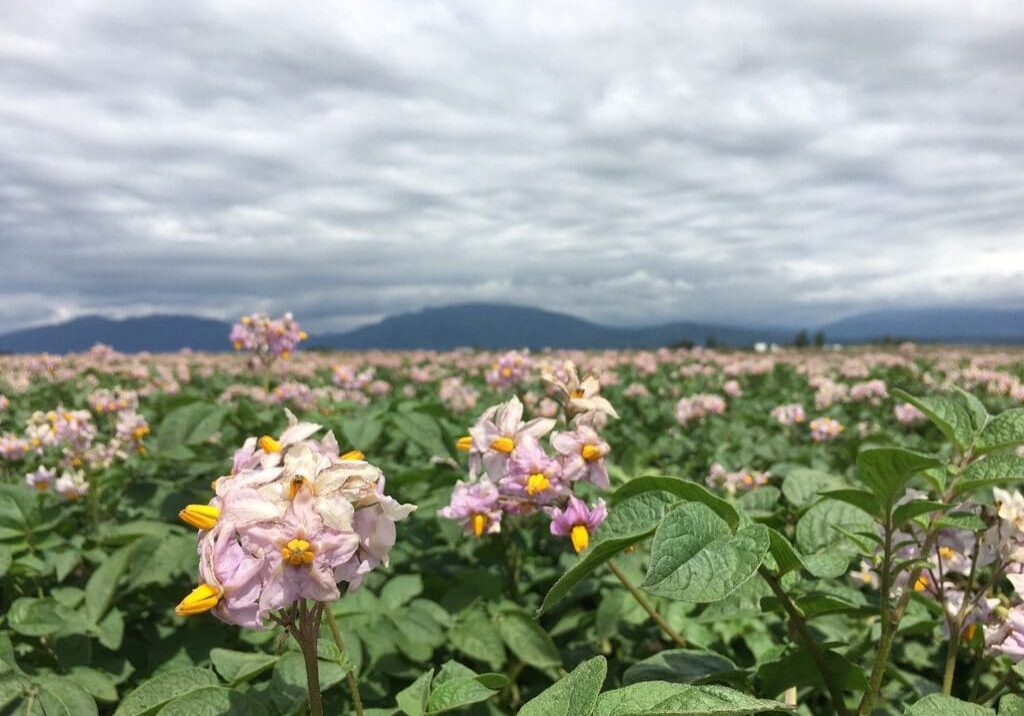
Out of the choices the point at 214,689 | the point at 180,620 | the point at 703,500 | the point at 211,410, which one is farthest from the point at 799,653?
the point at 211,410

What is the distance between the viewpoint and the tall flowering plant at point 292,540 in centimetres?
120

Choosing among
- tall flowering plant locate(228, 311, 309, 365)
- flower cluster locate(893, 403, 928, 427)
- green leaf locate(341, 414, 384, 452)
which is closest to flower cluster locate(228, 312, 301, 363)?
tall flowering plant locate(228, 311, 309, 365)

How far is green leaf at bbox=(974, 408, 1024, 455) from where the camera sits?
155cm

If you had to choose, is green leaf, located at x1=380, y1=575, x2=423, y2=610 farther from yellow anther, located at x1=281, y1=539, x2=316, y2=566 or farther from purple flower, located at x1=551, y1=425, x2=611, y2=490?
yellow anther, located at x1=281, y1=539, x2=316, y2=566

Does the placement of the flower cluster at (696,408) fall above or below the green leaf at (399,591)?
above

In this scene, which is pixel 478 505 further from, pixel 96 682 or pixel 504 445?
pixel 96 682

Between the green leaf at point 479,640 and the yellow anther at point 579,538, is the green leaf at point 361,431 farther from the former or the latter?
the yellow anther at point 579,538

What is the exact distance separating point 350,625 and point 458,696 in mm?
996

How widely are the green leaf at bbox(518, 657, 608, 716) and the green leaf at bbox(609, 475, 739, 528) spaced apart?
1.23 feet

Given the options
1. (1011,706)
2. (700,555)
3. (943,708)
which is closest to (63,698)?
(700,555)

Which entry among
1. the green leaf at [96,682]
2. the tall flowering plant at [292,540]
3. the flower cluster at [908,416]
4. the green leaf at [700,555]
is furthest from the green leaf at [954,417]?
the flower cluster at [908,416]

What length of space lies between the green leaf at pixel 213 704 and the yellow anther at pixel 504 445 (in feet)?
2.96

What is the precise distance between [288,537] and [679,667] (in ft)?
3.58

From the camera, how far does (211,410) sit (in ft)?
11.1
